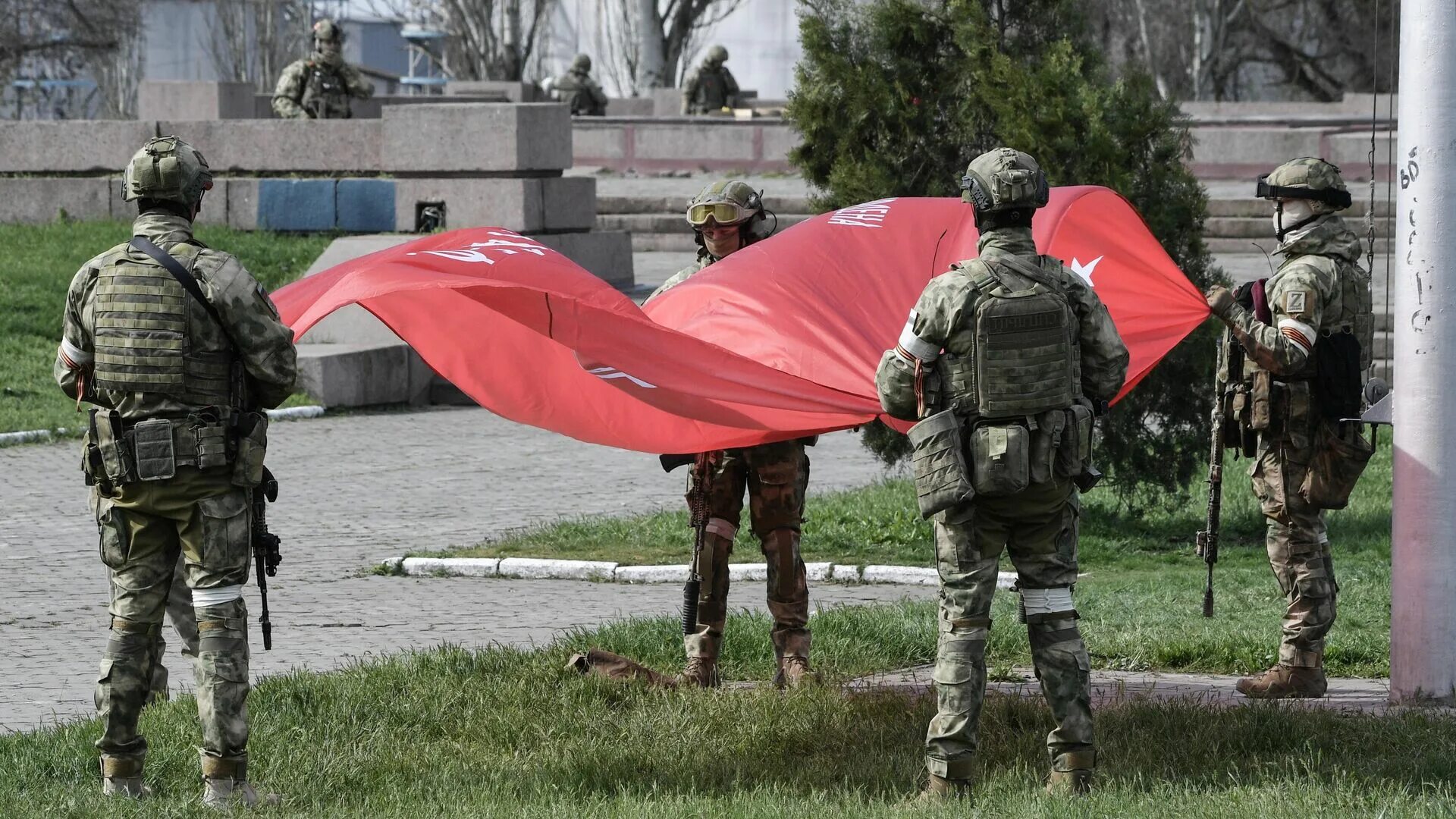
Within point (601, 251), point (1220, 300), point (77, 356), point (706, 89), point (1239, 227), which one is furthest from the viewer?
point (706, 89)

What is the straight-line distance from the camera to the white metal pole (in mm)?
6773

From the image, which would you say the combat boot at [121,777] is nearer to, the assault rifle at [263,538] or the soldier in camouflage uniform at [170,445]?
the soldier in camouflage uniform at [170,445]

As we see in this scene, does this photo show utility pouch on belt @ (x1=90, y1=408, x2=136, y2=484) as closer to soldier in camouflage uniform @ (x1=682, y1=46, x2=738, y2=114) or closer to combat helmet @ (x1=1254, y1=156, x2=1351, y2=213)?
combat helmet @ (x1=1254, y1=156, x2=1351, y2=213)

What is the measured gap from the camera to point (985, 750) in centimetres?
637

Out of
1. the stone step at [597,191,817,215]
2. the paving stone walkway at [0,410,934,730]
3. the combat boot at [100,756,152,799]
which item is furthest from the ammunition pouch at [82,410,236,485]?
the stone step at [597,191,817,215]

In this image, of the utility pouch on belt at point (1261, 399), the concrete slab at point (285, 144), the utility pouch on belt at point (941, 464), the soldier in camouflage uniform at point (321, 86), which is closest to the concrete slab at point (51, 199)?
the concrete slab at point (285, 144)

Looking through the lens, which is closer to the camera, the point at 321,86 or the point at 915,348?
the point at 915,348

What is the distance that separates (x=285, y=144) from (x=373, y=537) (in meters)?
10.8

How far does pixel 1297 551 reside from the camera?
7.34 m

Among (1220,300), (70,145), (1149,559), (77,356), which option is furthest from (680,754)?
(70,145)

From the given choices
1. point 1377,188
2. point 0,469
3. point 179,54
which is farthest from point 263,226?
point 179,54

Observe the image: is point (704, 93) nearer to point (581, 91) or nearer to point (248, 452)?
point (581, 91)

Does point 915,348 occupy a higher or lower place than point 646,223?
lower

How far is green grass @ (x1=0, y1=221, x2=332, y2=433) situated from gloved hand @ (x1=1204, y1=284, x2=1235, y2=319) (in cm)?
Result: 1093
